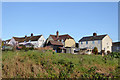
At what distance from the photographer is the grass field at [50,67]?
1577 cm

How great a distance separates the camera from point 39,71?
1623cm

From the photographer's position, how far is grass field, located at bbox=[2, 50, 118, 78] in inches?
621

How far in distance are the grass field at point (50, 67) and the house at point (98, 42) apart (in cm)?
3844

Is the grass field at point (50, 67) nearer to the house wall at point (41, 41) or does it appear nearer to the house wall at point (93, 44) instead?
the house wall at point (93, 44)

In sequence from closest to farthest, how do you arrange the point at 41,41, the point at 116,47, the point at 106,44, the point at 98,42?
1. the point at 98,42
2. the point at 106,44
3. the point at 116,47
4. the point at 41,41

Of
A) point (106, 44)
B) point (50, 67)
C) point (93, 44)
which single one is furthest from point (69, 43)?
point (50, 67)

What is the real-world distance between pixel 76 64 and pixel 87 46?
4370cm

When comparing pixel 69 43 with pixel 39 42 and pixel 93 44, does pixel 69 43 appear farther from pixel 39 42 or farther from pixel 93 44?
pixel 39 42

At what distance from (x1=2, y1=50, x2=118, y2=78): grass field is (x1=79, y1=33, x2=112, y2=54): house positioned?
3844 centimetres

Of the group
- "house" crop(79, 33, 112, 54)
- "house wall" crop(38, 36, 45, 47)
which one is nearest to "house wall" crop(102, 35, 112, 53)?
"house" crop(79, 33, 112, 54)

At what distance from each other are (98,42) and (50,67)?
43.3 m

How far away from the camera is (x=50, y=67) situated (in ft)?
56.3

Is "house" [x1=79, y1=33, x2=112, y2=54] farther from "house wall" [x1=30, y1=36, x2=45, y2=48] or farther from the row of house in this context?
"house wall" [x1=30, y1=36, x2=45, y2=48]

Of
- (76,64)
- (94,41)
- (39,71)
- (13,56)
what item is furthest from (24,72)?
(94,41)
